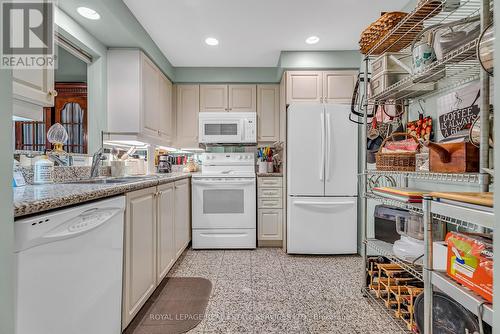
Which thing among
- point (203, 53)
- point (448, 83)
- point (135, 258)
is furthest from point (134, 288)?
point (203, 53)

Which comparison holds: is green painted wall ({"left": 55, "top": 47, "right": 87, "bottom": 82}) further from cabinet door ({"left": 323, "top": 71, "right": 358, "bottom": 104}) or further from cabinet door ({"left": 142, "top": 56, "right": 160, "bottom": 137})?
cabinet door ({"left": 323, "top": 71, "right": 358, "bottom": 104})

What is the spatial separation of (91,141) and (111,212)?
142 cm

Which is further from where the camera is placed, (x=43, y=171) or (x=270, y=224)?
(x=270, y=224)

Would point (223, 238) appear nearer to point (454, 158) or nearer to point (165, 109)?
point (165, 109)

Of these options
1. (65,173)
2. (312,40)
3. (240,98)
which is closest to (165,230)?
(65,173)

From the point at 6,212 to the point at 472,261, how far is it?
1568 mm

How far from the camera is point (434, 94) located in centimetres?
172

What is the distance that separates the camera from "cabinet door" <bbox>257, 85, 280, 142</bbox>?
3.49 metres

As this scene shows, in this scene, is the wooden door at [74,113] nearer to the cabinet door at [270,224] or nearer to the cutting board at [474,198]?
the cabinet door at [270,224]

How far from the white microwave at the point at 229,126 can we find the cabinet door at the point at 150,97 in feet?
2.05

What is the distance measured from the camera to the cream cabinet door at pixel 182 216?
2498 mm

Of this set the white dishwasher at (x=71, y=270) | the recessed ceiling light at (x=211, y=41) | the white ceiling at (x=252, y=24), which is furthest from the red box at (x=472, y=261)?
the recessed ceiling light at (x=211, y=41)

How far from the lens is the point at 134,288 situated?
1.52 meters

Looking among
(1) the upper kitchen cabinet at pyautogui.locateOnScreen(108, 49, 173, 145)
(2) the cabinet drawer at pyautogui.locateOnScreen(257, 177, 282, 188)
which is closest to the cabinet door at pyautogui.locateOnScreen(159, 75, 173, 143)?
(1) the upper kitchen cabinet at pyautogui.locateOnScreen(108, 49, 173, 145)
